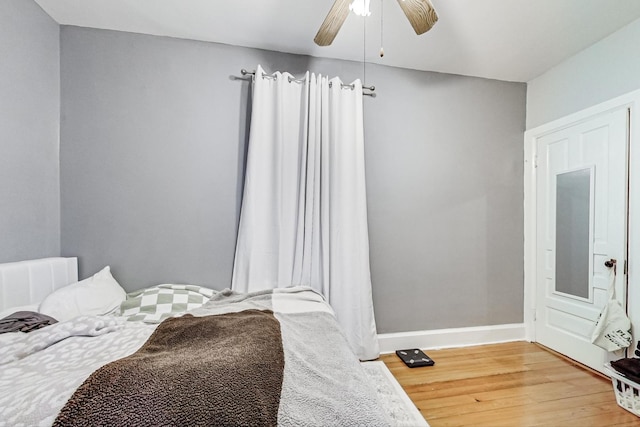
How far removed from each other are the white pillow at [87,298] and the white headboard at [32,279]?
4.5 inches

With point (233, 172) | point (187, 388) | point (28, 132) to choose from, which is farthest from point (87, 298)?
point (187, 388)

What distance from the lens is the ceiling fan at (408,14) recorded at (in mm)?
1444

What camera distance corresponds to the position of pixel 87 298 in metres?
1.77

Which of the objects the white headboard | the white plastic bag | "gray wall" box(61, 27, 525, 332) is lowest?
the white plastic bag

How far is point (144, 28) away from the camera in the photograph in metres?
2.13

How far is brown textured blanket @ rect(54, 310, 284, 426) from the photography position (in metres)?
0.73

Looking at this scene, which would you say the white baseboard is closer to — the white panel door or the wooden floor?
the wooden floor

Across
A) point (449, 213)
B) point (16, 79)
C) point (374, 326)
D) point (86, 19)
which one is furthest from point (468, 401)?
point (86, 19)

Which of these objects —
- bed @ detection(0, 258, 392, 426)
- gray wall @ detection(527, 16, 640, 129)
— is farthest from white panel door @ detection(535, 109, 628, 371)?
bed @ detection(0, 258, 392, 426)

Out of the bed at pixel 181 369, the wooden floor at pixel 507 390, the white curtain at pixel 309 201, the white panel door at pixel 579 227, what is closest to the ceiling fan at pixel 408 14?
the white curtain at pixel 309 201

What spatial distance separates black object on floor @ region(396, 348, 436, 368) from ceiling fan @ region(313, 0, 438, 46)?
91.1 inches

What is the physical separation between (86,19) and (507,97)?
140 inches

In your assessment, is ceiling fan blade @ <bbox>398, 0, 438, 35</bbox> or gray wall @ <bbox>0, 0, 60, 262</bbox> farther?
gray wall @ <bbox>0, 0, 60, 262</bbox>

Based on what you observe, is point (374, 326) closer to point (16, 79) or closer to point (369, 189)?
point (369, 189)
